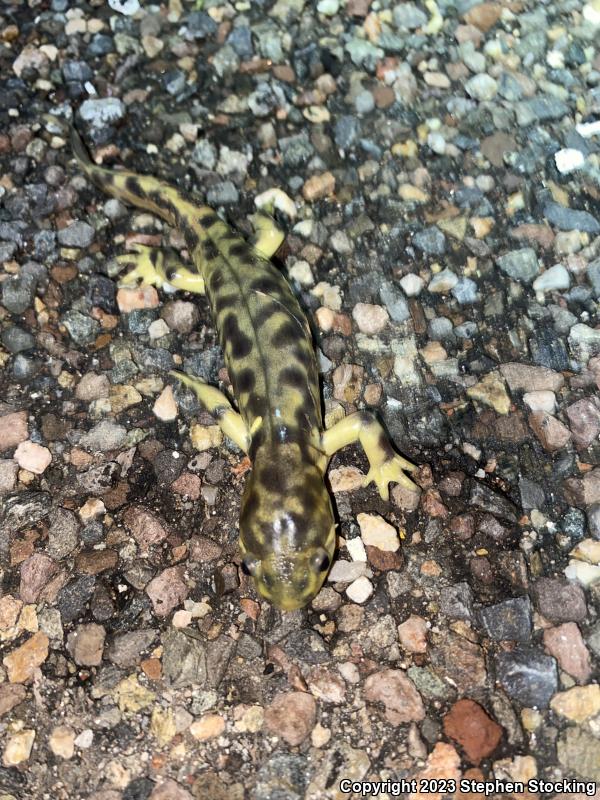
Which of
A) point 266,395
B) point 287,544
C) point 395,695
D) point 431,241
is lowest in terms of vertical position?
point 395,695

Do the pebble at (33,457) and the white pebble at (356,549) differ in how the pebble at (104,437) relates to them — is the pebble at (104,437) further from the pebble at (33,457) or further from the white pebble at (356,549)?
the white pebble at (356,549)

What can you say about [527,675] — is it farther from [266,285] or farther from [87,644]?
[266,285]

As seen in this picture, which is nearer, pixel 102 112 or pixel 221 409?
pixel 221 409

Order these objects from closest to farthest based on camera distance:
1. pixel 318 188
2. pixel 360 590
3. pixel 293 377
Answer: pixel 360 590
pixel 293 377
pixel 318 188

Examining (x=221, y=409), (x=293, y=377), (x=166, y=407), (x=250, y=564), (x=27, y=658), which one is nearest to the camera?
(x=250, y=564)

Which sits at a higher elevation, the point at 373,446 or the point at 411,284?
the point at 411,284

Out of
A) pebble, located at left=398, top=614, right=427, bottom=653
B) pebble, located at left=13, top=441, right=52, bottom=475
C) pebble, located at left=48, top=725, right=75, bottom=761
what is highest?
pebble, located at left=398, top=614, right=427, bottom=653

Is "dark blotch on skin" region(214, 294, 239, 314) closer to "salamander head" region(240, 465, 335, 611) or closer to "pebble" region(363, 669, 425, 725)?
"salamander head" region(240, 465, 335, 611)

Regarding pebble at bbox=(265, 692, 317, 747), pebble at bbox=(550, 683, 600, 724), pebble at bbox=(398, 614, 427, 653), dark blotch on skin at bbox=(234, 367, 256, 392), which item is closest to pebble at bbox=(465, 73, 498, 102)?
dark blotch on skin at bbox=(234, 367, 256, 392)

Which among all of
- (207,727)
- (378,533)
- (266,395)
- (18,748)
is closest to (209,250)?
(266,395)
